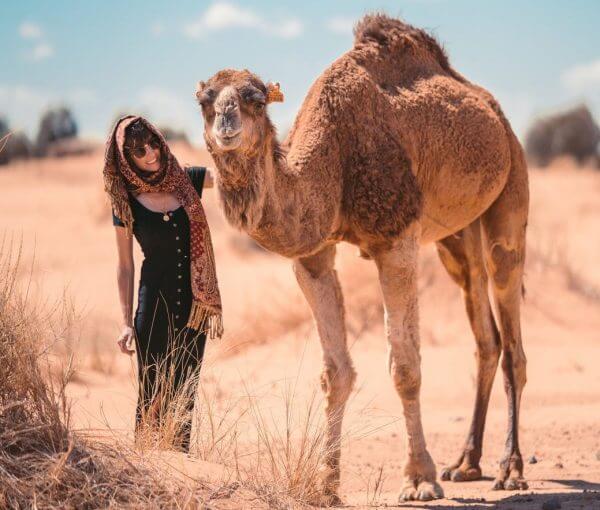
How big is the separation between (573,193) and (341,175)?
26903 mm

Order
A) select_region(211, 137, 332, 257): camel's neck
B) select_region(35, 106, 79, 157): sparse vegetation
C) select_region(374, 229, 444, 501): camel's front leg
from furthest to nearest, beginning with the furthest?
select_region(35, 106, 79, 157): sparse vegetation → select_region(374, 229, 444, 501): camel's front leg → select_region(211, 137, 332, 257): camel's neck

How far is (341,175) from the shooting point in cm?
616

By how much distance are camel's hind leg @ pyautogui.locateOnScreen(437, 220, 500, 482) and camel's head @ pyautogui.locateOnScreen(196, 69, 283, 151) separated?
3.08m

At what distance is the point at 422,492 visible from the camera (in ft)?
19.9

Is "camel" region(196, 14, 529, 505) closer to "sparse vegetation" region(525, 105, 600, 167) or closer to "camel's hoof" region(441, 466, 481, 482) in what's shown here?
"camel's hoof" region(441, 466, 481, 482)

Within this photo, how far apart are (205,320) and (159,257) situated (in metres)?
0.44

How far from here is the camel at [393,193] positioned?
18.0 ft

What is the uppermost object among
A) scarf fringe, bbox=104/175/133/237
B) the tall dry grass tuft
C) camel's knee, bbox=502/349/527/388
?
scarf fringe, bbox=104/175/133/237

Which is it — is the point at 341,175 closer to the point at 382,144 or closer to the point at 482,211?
the point at 382,144

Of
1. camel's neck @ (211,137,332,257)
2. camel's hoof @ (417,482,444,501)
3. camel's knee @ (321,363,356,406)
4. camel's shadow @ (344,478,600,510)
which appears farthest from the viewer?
camel's knee @ (321,363,356,406)

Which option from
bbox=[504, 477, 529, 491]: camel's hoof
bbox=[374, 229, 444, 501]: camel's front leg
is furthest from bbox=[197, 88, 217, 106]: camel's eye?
bbox=[504, 477, 529, 491]: camel's hoof

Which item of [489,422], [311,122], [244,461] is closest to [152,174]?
[311,122]

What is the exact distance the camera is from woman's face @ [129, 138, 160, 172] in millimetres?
5477

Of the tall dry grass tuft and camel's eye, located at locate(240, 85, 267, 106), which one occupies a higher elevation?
camel's eye, located at locate(240, 85, 267, 106)
